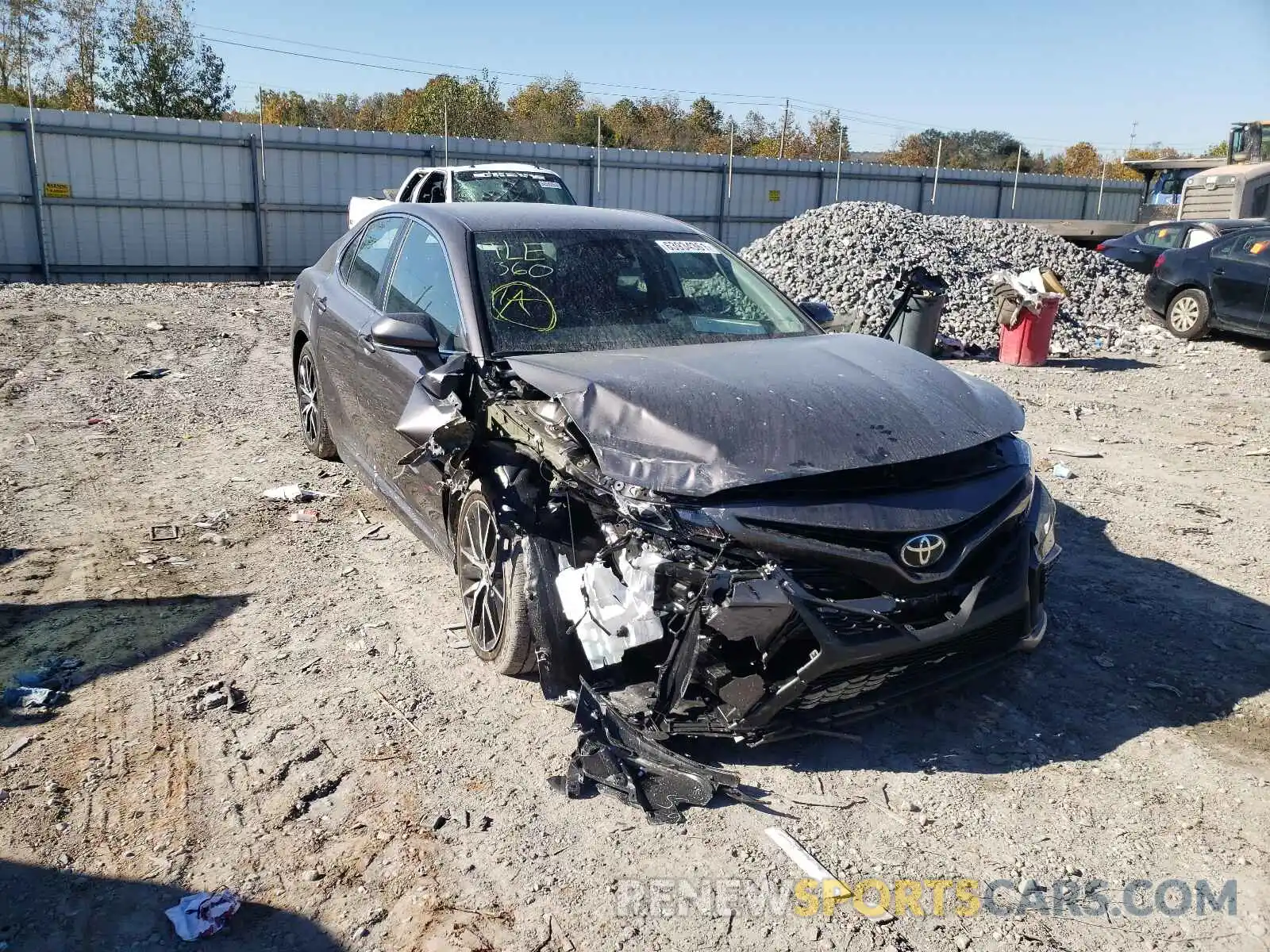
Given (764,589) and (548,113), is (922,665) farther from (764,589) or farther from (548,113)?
(548,113)

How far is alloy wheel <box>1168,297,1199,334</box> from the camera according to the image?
1386 centimetres

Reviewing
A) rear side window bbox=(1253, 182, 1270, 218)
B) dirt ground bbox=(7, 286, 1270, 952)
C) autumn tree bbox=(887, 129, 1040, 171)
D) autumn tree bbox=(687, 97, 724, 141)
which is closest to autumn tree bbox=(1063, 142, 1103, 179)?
autumn tree bbox=(887, 129, 1040, 171)

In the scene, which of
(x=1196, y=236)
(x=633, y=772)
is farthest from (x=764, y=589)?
(x=1196, y=236)

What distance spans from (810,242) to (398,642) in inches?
462

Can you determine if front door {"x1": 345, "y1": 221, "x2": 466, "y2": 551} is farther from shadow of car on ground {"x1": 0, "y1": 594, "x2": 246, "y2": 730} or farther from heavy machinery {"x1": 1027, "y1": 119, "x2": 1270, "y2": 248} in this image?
heavy machinery {"x1": 1027, "y1": 119, "x2": 1270, "y2": 248}

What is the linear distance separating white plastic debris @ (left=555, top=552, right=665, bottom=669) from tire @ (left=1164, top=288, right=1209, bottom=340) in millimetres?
13079

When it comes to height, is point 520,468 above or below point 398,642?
above

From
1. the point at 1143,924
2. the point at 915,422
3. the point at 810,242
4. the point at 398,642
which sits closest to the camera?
the point at 1143,924

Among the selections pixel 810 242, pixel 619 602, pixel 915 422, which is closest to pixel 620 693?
pixel 619 602

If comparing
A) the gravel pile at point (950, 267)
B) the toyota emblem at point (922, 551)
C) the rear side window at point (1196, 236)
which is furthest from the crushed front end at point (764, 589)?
the rear side window at point (1196, 236)

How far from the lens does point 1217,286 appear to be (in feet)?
44.1

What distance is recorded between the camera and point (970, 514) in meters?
3.45

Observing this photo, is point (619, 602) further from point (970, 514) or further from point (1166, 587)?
point (1166, 587)

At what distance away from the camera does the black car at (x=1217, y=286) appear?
510 inches
